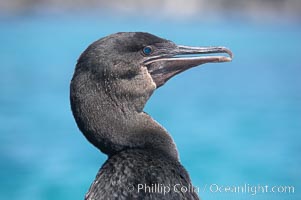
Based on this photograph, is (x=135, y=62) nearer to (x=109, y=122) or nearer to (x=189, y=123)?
(x=109, y=122)

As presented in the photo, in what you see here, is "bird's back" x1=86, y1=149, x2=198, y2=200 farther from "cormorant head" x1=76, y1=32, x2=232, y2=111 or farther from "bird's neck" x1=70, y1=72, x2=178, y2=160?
"cormorant head" x1=76, y1=32, x2=232, y2=111

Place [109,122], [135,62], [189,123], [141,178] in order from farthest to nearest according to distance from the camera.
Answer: [189,123]
[135,62]
[109,122]
[141,178]

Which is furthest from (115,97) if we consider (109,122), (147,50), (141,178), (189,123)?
(189,123)

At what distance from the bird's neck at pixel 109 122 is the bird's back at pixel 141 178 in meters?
0.06

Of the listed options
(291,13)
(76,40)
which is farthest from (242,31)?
(76,40)

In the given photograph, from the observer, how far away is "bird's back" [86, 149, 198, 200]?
2771 mm

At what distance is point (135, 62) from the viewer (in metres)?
3.08

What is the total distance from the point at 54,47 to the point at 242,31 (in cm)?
1166

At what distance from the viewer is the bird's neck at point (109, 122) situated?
2.94 metres

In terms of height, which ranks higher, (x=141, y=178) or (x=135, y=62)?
(x=135, y=62)

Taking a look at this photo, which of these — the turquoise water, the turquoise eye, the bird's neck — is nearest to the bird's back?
the bird's neck

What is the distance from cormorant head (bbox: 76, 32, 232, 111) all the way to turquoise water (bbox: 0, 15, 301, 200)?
3.21 meters

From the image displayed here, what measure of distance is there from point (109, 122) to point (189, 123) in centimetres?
960

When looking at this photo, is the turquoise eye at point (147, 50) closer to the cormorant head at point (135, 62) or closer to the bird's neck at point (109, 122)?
the cormorant head at point (135, 62)
